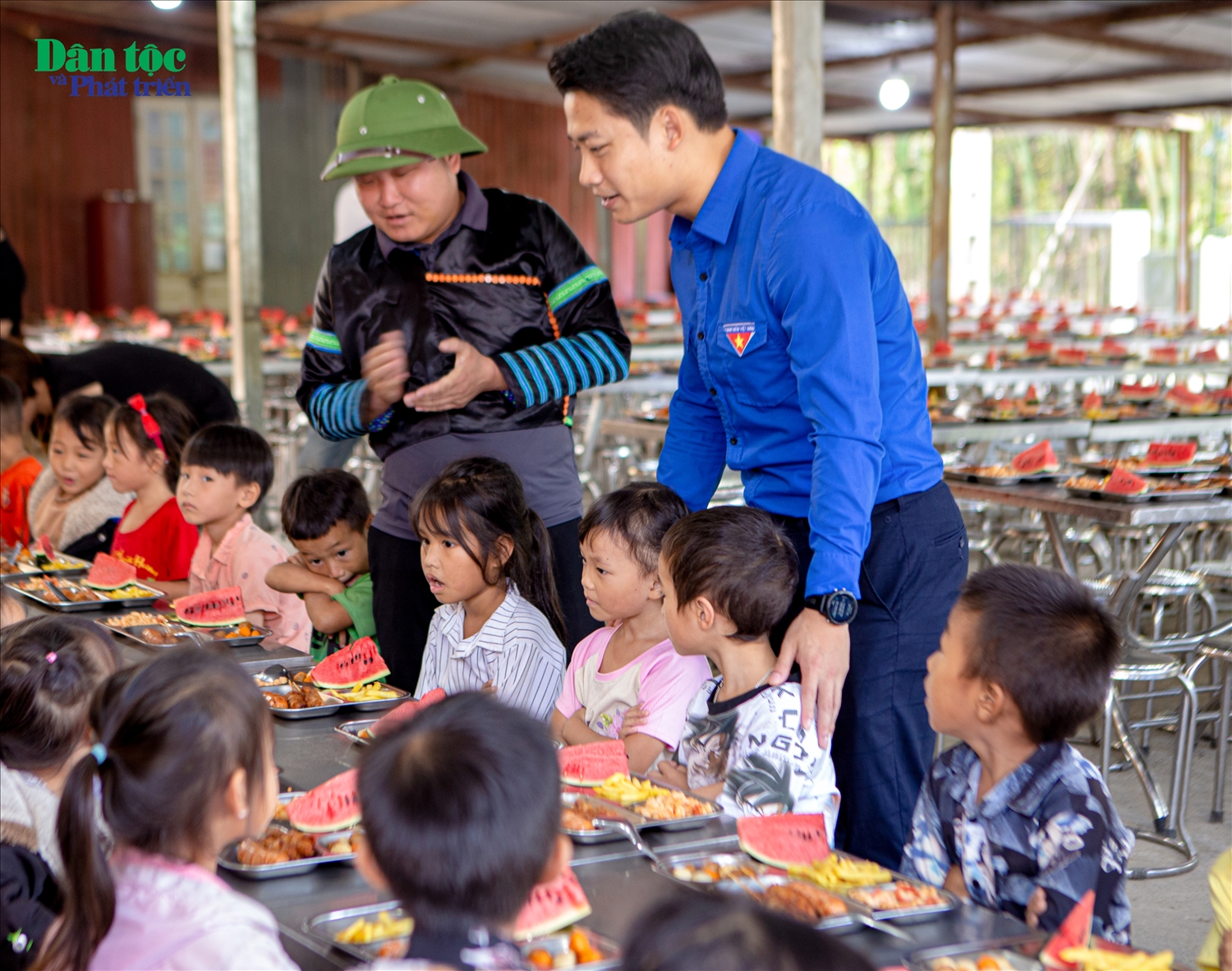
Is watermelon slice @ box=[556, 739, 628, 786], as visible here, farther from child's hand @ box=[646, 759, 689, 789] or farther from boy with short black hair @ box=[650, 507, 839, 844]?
child's hand @ box=[646, 759, 689, 789]

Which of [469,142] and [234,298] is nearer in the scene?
[469,142]

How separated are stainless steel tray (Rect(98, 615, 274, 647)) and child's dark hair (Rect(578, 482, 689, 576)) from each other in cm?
70

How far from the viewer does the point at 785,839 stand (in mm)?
1390

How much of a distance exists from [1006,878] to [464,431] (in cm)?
139

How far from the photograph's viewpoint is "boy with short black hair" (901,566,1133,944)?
1.48m

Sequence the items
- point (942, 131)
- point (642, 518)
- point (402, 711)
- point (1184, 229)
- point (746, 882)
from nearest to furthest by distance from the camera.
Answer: point (746, 882) < point (402, 711) < point (642, 518) < point (942, 131) < point (1184, 229)

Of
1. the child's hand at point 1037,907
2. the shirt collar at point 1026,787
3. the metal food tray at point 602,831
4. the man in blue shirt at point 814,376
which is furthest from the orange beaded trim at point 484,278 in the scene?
the child's hand at point 1037,907

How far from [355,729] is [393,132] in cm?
110

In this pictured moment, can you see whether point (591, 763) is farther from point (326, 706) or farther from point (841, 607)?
point (326, 706)

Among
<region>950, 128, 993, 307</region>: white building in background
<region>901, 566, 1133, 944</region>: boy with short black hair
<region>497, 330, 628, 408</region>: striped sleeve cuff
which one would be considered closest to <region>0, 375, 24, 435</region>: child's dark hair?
<region>497, 330, 628, 408</region>: striped sleeve cuff

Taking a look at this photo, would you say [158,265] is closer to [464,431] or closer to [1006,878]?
[464,431]

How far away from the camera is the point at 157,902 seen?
1214 millimetres

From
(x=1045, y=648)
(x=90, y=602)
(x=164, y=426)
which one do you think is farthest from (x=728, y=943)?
(x=164, y=426)

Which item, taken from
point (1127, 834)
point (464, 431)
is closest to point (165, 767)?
point (1127, 834)
